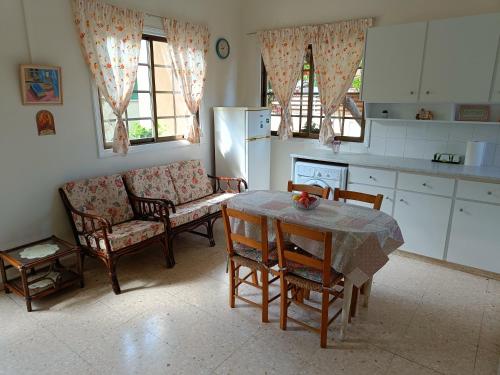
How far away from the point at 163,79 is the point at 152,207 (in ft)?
4.90

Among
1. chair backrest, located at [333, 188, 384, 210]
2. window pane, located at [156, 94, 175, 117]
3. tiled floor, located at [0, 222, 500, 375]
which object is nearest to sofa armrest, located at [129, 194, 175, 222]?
tiled floor, located at [0, 222, 500, 375]

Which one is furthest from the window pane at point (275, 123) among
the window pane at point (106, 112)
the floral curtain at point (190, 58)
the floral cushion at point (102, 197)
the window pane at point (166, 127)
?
the floral cushion at point (102, 197)

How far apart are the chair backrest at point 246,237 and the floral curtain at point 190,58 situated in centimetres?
205

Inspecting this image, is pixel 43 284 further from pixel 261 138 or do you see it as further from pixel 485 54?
pixel 485 54

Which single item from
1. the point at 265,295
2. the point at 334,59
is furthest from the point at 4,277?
the point at 334,59

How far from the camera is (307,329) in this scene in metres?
2.41

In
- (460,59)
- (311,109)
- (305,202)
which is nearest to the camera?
(305,202)

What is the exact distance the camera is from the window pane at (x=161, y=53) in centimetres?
385

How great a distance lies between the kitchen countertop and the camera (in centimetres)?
305

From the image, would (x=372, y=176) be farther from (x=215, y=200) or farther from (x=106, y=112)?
(x=106, y=112)

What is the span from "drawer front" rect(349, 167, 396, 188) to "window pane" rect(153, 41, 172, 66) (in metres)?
2.36

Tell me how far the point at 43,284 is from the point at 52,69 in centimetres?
175

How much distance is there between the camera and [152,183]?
12.1 feet

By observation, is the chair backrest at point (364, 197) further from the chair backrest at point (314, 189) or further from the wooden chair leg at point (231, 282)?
the wooden chair leg at point (231, 282)
